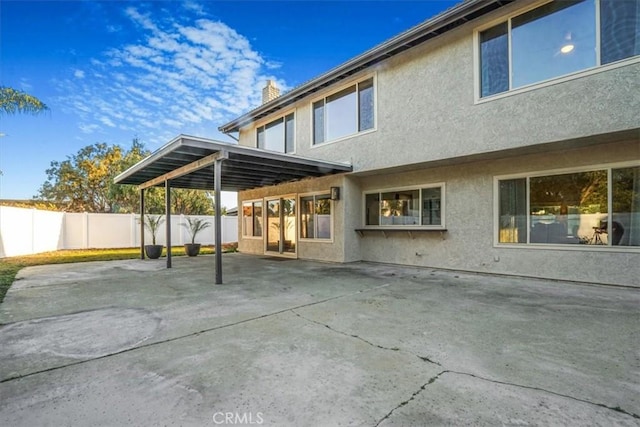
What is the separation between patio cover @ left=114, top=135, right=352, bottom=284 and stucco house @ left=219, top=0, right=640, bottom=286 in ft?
4.34

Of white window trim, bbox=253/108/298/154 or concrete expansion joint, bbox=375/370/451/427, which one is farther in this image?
white window trim, bbox=253/108/298/154

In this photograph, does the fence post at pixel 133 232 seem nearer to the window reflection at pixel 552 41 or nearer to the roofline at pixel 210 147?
the roofline at pixel 210 147

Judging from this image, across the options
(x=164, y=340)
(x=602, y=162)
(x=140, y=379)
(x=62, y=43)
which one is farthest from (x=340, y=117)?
(x=62, y=43)

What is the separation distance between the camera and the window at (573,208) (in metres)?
5.82

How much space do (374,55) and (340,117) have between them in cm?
218

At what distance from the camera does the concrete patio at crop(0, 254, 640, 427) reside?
210 cm

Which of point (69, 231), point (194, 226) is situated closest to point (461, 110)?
point (194, 226)

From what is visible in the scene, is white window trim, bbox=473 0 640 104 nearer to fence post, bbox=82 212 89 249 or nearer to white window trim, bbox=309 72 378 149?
white window trim, bbox=309 72 378 149

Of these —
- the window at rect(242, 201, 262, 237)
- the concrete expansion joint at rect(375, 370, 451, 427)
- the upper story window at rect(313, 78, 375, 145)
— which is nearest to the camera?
the concrete expansion joint at rect(375, 370, 451, 427)

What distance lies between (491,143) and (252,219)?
9.92 m

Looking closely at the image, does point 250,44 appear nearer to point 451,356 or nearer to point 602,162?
point 602,162

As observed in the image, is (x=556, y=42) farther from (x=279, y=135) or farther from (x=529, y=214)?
(x=279, y=135)

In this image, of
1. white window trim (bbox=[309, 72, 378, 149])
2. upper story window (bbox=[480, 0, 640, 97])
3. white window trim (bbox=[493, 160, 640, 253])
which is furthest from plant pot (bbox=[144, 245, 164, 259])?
upper story window (bbox=[480, 0, 640, 97])

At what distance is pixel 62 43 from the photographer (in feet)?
35.1
